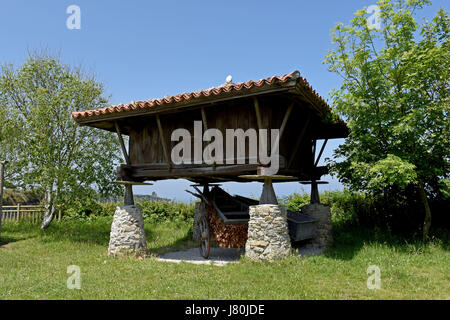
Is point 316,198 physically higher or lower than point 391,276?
higher

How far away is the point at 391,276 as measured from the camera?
5.76 metres

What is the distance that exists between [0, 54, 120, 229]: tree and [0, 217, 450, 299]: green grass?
9.90 ft

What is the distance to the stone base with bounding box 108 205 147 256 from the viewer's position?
27.2 feet

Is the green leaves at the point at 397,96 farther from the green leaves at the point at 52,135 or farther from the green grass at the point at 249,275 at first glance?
the green leaves at the point at 52,135

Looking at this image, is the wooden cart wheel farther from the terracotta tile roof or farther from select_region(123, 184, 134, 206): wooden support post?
the terracotta tile roof

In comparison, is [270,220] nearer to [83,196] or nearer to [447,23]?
[447,23]

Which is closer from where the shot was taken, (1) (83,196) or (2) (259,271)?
(2) (259,271)

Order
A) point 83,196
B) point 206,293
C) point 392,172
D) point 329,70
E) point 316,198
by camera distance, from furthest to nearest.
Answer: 1. point 83,196
2. point 316,198
3. point 329,70
4. point 392,172
5. point 206,293

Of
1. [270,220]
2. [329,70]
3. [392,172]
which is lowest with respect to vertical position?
[270,220]

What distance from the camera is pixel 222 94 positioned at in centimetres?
671

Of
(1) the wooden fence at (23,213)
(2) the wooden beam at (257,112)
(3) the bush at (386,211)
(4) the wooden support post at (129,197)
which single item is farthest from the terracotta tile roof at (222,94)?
(1) the wooden fence at (23,213)

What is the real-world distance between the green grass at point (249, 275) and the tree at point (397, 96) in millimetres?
1620

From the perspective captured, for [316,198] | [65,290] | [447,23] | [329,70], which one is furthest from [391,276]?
[447,23]
